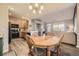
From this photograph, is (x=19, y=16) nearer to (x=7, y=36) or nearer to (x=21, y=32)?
(x=21, y=32)

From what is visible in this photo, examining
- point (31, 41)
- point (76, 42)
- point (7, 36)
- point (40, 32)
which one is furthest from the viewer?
point (76, 42)

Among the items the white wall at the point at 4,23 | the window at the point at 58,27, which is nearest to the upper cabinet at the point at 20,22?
the white wall at the point at 4,23

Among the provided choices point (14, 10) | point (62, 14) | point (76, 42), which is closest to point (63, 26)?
point (62, 14)

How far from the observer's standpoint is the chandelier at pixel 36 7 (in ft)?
9.13

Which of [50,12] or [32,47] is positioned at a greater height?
[50,12]

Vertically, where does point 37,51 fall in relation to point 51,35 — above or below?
below

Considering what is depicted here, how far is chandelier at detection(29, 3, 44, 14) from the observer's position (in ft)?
9.13

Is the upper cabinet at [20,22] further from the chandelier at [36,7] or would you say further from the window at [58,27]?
the window at [58,27]

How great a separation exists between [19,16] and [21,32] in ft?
1.48

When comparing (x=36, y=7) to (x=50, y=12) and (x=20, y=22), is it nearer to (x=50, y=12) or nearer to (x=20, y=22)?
(x=50, y=12)

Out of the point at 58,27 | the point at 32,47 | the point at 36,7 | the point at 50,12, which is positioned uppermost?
the point at 36,7

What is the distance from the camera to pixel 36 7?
2914 millimetres

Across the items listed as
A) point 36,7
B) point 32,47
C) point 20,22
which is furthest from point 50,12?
point 32,47

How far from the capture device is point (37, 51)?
3121 mm
